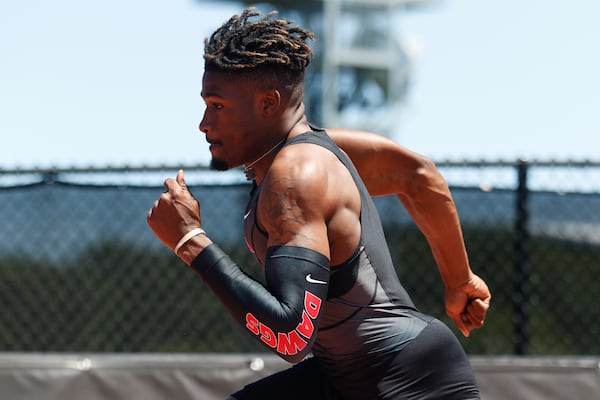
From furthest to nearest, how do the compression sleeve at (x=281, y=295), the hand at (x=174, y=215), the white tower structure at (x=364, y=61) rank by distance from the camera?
1. the white tower structure at (x=364, y=61)
2. the hand at (x=174, y=215)
3. the compression sleeve at (x=281, y=295)

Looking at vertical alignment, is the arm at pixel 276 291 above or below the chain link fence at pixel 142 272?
above

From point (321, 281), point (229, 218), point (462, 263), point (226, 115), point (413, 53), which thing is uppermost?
point (226, 115)

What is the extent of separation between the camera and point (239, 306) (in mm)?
2938

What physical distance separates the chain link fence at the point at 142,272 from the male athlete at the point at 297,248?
9.99ft

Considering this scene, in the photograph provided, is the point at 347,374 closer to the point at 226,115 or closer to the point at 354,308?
the point at 354,308

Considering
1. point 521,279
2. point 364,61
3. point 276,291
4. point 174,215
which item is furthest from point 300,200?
point 364,61

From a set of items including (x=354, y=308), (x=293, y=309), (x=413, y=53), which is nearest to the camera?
(x=293, y=309)

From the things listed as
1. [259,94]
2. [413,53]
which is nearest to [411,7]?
[413,53]

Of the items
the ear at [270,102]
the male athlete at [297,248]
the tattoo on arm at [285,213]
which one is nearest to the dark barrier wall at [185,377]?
the male athlete at [297,248]

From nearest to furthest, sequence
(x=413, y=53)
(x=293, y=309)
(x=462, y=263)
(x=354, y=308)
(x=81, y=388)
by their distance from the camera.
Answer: (x=293, y=309) → (x=354, y=308) → (x=462, y=263) → (x=81, y=388) → (x=413, y=53)

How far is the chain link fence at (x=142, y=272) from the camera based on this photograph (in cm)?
648

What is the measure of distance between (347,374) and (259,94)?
38.9 inches

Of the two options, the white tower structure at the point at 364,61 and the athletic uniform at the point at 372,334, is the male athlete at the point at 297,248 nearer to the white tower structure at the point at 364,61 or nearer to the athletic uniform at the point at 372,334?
the athletic uniform at the point at 372,334

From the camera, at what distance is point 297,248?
293 cm
